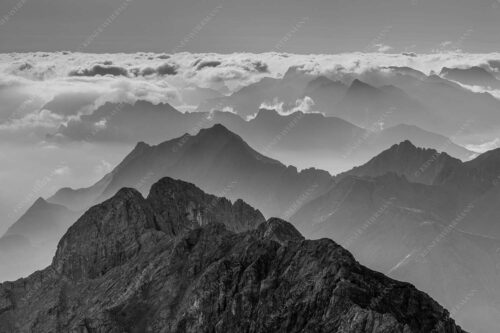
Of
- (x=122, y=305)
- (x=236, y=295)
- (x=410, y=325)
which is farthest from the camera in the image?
(x=122, y=305)

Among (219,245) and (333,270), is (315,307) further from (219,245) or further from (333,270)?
(219,245)

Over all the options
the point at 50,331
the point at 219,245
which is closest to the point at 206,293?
the point at 219,245

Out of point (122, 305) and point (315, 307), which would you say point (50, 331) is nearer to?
point (122, 305)

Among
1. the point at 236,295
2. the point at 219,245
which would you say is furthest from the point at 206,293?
the point at 219,245

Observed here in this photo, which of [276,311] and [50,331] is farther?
[50,331]

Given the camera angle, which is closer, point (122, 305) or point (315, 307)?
point (315, 307)

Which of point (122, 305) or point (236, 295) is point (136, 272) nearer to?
point (122, 305)

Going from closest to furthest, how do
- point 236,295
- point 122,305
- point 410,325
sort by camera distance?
point 410,325 → point 236,295 → point 122,305

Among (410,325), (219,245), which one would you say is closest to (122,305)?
(219,245)
